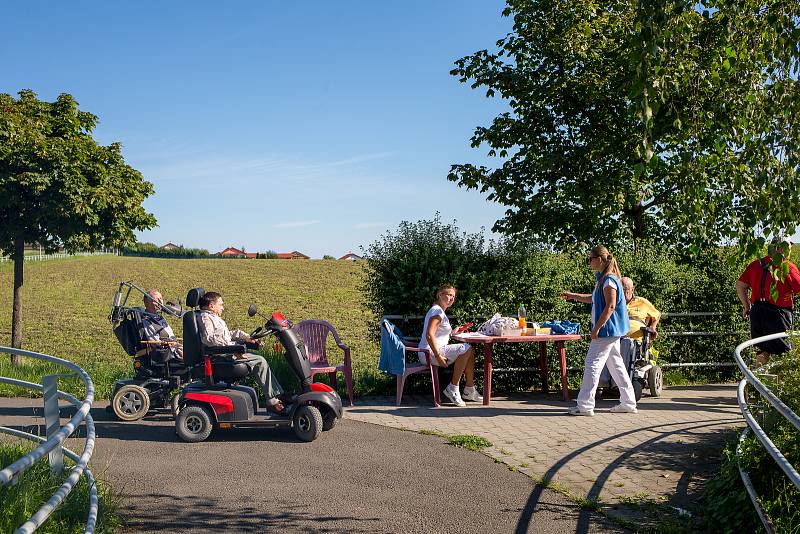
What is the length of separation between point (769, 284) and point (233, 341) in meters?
6.60

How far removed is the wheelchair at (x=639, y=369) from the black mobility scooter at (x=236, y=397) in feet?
14.1

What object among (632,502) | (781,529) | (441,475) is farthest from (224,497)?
(781,529)

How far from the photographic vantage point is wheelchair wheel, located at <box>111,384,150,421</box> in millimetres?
9156

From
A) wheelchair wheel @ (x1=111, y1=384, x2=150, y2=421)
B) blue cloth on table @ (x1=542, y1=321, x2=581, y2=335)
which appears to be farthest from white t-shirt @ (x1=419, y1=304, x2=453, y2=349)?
wheelchair wheel @ (x1=111, y1=384, x2=150, y2=421)

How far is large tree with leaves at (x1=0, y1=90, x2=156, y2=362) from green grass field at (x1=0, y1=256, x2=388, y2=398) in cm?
277

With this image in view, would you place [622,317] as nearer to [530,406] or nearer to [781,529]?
[530,406]

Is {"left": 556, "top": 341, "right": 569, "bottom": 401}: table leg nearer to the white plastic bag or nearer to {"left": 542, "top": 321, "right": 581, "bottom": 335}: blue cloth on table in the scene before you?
{"left": 542, "top": 321, "right": 581, "bottom": 335}: blue cloth on table

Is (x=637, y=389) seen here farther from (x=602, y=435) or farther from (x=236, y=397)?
(x=236, y=397)

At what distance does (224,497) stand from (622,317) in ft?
18.0

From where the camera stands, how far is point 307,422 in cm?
807

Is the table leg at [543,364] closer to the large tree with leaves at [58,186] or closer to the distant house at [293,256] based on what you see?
the large tree with leaves at [58,186]

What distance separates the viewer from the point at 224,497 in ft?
19.8

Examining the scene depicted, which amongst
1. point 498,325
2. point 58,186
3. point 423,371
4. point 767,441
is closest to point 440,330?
point 423,371

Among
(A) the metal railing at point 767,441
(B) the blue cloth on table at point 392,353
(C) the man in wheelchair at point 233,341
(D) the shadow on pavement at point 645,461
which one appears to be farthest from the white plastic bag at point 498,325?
(A) the metal railing at point 767,441
